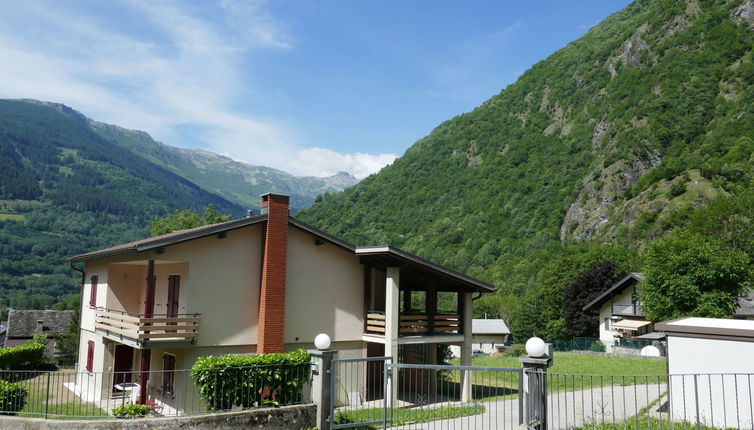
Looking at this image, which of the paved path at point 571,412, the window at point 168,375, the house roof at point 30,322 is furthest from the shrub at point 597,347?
the house roof at point 30,322

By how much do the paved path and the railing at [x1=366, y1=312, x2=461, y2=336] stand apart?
313 cm

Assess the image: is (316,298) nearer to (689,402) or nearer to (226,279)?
(226,279)

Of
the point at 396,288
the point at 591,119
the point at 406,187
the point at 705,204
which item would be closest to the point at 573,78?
the point at 591,119

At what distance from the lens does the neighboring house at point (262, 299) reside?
57.7 ft

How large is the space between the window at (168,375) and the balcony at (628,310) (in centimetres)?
4225

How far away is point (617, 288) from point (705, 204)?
97.7ft

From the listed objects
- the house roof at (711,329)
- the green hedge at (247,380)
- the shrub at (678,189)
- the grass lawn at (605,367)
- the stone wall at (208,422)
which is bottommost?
the grass lawn at (605,367)

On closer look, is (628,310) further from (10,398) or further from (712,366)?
(10,398)

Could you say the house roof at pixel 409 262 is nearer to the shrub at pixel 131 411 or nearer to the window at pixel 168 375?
the window at pixel 168 375

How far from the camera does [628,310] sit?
164ft

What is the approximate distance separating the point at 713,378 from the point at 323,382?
9329mm

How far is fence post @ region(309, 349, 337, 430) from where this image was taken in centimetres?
1312

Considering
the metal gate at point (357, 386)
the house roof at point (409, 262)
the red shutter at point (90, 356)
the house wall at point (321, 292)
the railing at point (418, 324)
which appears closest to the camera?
the metal gate at point (357, 386)

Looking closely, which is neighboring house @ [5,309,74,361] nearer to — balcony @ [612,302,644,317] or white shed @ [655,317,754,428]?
balcony @ [612,302,644,317]
